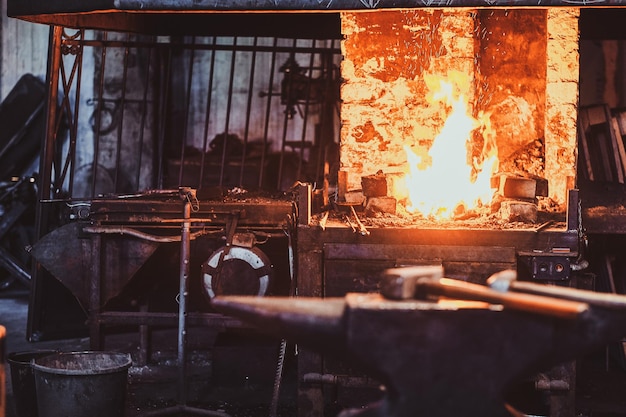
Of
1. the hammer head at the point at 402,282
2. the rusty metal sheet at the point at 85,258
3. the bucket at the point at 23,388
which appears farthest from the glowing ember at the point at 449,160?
the hammer head at the point at 402,282

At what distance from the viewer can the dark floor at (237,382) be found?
20.0 feet

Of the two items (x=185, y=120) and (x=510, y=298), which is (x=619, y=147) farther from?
(x=510, y=298)

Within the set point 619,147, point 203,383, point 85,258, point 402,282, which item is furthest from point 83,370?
point 619,147

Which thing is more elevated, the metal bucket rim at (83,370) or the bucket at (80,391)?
the metal bucket rim at (83,370)

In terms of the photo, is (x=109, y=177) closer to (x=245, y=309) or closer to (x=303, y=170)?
(x=303, y=170)

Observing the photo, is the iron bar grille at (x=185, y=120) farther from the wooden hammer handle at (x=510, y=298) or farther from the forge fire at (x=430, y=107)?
the wooden hammer handle at (x=510, y=298)

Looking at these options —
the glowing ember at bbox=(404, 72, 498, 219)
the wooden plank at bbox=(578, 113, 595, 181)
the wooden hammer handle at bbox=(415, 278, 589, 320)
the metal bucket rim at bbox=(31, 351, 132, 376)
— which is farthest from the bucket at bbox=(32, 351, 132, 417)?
the wooden plank at bbox=(578, 113, 595, 181)

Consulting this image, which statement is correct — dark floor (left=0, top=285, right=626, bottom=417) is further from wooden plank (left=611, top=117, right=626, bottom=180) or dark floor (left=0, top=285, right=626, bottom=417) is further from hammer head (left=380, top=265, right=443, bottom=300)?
hammer head (left=380, top=265, right=443, bottom=300)

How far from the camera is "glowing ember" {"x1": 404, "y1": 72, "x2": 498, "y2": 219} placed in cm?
630

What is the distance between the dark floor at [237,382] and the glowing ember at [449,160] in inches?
69.6

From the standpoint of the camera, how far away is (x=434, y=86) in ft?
20.9

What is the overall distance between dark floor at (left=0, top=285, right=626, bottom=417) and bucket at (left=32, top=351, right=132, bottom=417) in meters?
0.54

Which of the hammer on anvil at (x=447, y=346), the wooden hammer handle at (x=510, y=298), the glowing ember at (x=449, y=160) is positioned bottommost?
the hammer on anvil at (x=447, y=346)

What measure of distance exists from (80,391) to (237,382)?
1767 mm
